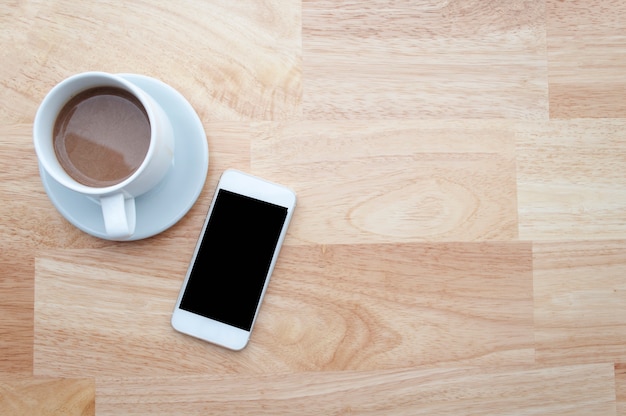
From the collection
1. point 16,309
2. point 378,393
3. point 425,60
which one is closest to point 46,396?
point 16,309

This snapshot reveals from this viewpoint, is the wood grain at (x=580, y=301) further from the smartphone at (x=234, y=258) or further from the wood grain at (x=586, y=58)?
the smartphone at (x=234, y=258)

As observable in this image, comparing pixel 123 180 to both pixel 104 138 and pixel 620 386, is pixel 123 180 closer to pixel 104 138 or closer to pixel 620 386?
pixel 104 138

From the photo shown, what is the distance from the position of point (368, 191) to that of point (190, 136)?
0.20 m

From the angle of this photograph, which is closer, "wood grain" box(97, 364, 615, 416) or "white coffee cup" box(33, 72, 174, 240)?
"white coffee cup" box(33, 72, 174, 240)

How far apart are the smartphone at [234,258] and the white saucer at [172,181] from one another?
3cm

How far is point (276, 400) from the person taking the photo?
658 mm

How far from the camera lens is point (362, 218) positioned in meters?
0.66

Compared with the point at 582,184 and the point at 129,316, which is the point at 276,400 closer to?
the point at 129,316

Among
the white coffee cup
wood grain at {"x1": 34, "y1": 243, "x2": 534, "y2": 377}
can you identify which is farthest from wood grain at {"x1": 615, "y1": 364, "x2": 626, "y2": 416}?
the white coffee cup

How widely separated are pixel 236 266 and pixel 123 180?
5.9 inches

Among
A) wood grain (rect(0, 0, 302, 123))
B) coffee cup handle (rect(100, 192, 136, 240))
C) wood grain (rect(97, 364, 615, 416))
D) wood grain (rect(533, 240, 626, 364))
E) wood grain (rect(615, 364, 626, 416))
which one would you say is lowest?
wood grain (rect(97, 364, 615, 416))

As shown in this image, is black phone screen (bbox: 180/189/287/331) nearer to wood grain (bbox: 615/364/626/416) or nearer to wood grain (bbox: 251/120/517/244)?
wood grain (bbox: 251/120/517/244)

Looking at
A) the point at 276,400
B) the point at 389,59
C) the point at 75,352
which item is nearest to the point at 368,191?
the point at 389,59

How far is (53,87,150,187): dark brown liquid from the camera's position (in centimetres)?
57
